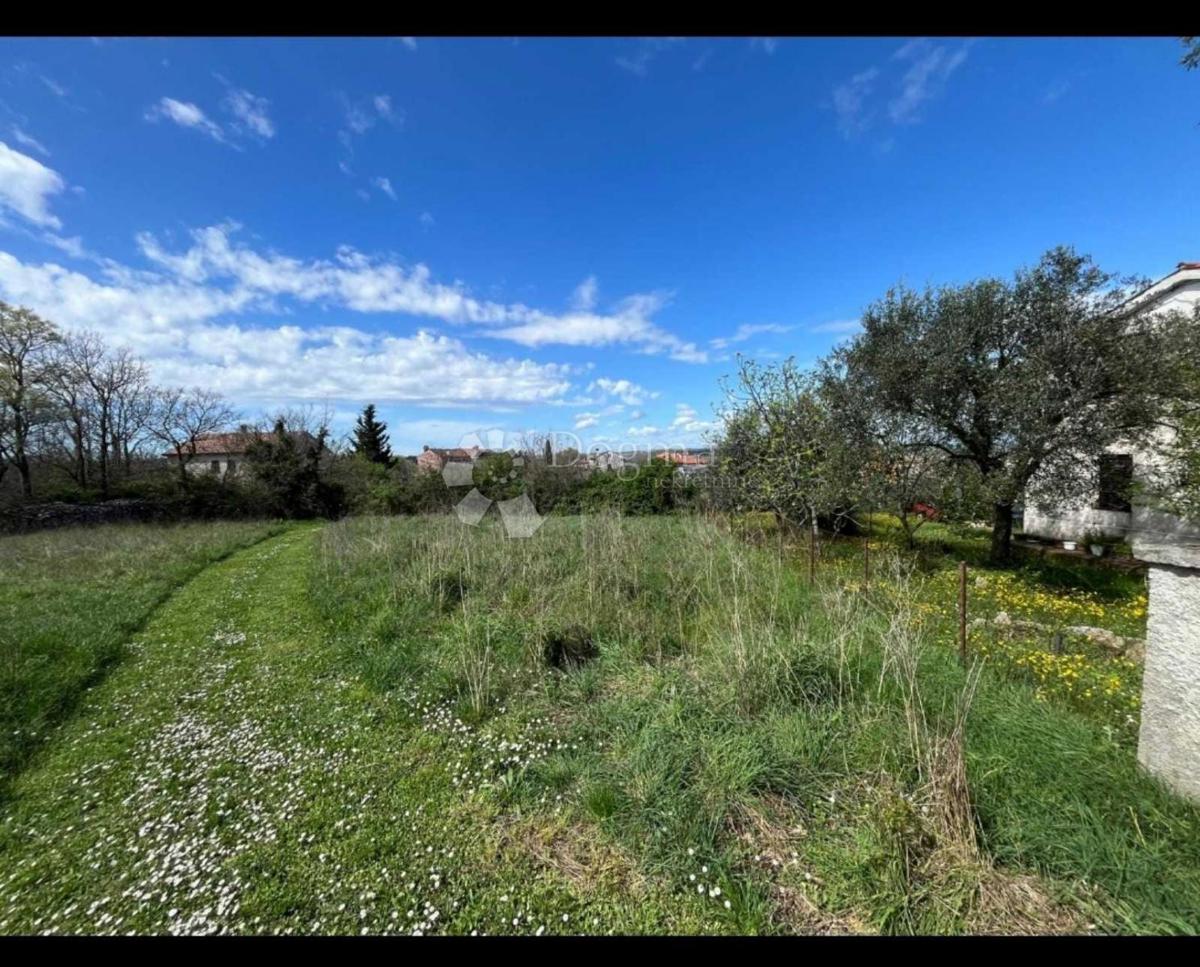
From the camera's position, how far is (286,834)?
2.11m

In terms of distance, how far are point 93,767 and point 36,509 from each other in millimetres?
20065

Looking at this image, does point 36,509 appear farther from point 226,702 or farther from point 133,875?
point 133,875

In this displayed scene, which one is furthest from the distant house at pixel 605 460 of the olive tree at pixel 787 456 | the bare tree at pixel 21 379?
the bare tree at pixel 21 379

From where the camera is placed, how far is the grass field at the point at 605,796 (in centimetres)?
163

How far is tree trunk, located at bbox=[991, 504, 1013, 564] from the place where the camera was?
754 centimetres

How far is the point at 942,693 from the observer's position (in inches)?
98.2

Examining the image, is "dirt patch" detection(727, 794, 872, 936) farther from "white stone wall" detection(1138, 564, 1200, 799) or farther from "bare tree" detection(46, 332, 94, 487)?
"bare tree" detection(46, 332, 94, 487)

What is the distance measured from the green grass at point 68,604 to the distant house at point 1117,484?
12024mm

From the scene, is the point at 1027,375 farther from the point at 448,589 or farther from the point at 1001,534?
the point at 448,589

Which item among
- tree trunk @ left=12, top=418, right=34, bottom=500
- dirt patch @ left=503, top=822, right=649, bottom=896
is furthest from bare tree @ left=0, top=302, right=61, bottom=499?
dirt patch @ left=503, top=822, right=649, bottom=896

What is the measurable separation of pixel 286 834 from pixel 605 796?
63.4 inches

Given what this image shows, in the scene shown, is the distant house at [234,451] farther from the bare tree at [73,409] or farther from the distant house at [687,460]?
the distant house at [687,460]

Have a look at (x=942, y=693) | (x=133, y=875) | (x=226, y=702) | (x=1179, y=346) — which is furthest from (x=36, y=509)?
(x=1179, y=346)

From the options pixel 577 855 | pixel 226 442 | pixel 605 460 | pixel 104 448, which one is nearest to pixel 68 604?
pixel 577 855
